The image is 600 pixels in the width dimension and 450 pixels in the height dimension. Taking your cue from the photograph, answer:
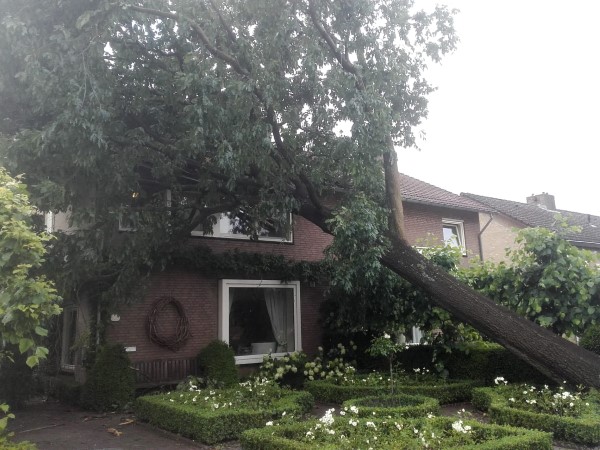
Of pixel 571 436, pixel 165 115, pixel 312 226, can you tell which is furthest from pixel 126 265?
pixel 571 436

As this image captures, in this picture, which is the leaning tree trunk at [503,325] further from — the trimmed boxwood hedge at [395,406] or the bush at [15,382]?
the bush at [15,382]

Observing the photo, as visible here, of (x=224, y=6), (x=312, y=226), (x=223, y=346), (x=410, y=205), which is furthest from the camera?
(x=410, y=205)

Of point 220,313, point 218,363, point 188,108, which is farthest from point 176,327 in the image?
point 188,108

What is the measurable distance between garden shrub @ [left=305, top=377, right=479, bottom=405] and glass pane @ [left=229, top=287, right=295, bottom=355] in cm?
302

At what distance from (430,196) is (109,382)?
43.9 feet

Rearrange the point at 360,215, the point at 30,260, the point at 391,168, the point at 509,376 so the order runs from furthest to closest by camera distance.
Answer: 1. the point at 509,376
2. the point at 391,168
3. the point at 360,215
4. the point at 30,260

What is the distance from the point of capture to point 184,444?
861cm

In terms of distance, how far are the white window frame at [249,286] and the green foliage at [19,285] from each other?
922cm

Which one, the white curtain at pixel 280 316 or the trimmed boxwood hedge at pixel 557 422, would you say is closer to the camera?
the trimmed boxwood hedge at pixel 557 422

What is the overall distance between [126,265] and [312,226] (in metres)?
7.11

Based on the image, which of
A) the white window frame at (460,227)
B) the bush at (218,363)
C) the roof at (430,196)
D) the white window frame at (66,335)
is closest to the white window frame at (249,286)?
the bush at (218,363)

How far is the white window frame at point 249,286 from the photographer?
14.3 m

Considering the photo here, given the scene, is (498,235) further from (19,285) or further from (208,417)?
(19,285)

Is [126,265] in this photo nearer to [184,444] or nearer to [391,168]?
[184,444]
